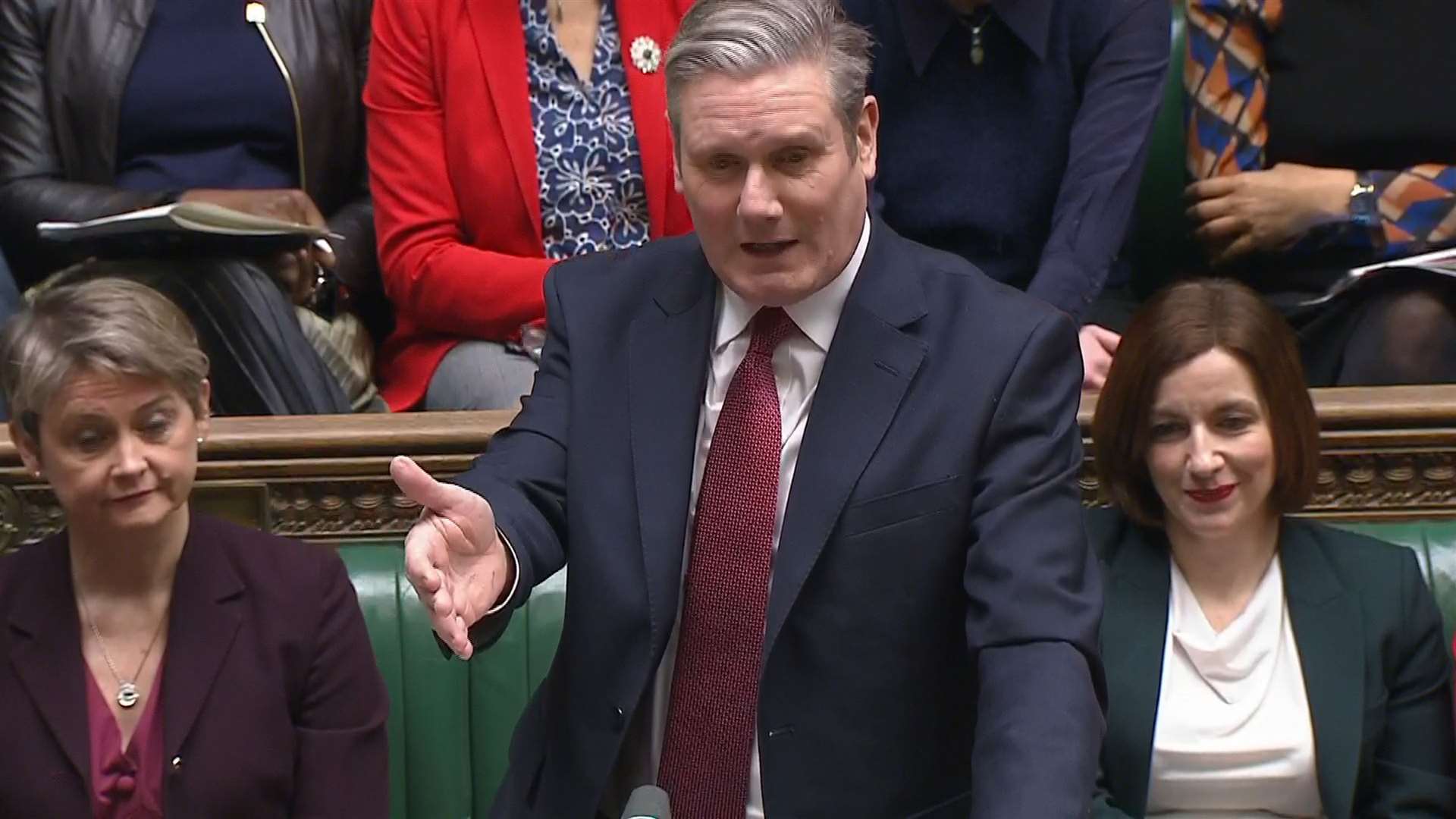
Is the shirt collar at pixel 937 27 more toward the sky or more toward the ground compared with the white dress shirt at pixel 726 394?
more toward the sky

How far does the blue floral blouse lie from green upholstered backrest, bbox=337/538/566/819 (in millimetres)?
464

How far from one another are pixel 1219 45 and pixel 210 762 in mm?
1499

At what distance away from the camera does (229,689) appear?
1.94 metres

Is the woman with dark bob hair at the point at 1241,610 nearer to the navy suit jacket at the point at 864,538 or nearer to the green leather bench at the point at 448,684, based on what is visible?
the green leather bench at the point at 448,684

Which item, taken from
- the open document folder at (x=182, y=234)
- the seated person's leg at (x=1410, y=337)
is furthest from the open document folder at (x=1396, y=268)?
the open document folder at (x=182, y=234)

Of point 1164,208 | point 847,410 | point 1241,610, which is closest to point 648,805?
point 847,410

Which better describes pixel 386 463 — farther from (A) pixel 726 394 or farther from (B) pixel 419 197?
(A) pixel 726 394

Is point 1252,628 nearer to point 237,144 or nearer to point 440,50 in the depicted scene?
point 440,50

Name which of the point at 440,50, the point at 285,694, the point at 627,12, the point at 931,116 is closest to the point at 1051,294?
the point at 931,116

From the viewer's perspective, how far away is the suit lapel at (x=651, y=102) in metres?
2.51

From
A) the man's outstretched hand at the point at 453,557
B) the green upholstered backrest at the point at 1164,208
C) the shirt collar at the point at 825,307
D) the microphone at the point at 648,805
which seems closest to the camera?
the microphone at the point at 648,805

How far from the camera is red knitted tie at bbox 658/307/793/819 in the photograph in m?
1.52

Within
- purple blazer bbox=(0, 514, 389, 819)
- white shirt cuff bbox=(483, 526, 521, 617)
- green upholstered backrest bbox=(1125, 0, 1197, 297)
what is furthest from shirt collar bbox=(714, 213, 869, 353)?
green upholstered backrest bbox=(1125, 0, 1197, 297)

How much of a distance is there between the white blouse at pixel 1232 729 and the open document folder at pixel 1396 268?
596mm
